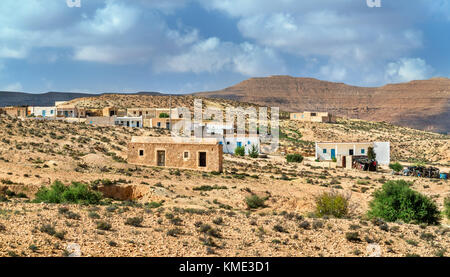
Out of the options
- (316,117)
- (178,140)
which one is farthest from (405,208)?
(316,117)

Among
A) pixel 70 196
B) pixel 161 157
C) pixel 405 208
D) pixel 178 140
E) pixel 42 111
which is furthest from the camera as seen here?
pixel 42 111

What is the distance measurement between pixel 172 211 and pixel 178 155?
18.9 metres

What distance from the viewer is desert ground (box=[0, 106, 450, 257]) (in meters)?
10.6

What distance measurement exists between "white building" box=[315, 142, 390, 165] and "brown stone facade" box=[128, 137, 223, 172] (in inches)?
924

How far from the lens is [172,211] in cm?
1444

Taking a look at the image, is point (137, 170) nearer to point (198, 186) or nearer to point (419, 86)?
point (198, 186)

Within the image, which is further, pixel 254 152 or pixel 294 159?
pixel 254 152

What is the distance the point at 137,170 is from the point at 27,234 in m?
19.7

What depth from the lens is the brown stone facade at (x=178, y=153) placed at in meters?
32.4

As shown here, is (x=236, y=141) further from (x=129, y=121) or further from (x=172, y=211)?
(x=172, y=211)

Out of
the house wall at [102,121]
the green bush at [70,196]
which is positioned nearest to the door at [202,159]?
the green bush at [70,196]

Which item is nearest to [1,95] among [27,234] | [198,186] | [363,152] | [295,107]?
[295,107]

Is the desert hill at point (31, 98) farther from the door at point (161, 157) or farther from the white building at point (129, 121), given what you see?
the door at point (161, 157)
